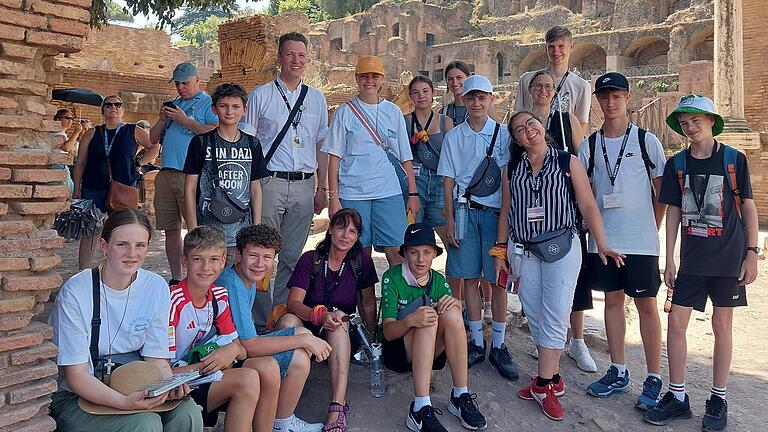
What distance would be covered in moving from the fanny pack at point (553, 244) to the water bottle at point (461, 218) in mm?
617

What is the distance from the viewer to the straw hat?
2.73m

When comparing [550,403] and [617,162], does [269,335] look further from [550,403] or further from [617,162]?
[617,162]

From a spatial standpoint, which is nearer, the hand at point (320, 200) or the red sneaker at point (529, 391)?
the red sneaker at point (529, 391)

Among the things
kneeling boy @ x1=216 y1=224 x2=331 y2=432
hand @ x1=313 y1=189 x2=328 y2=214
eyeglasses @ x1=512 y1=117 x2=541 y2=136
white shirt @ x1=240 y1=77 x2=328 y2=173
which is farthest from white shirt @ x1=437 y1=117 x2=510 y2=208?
kneeling boy @ x1=216 y1=224 x2=331 y2=432

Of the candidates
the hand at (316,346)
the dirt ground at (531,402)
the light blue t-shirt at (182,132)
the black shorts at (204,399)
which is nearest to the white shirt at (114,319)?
the black shorts at (204,399)

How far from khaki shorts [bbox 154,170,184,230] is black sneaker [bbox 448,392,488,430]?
8.22 ft

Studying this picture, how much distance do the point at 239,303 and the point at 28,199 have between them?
1137mm

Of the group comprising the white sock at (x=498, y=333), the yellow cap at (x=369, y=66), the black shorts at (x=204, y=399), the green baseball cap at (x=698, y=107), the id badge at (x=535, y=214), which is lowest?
the white sock at (x=498, y=333)

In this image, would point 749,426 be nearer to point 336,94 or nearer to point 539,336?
point 539,336

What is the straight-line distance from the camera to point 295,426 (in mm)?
3506

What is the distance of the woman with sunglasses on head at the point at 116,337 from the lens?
8.91 ft

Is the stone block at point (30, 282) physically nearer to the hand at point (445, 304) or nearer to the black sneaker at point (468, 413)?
the hand at point (445, 304)

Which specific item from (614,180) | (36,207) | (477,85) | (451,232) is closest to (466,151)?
(477,85)

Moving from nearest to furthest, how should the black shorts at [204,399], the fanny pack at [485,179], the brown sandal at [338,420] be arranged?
the black shorts at [204,399], the brown sandal at [338,420], the fanny pack at [485,179]
